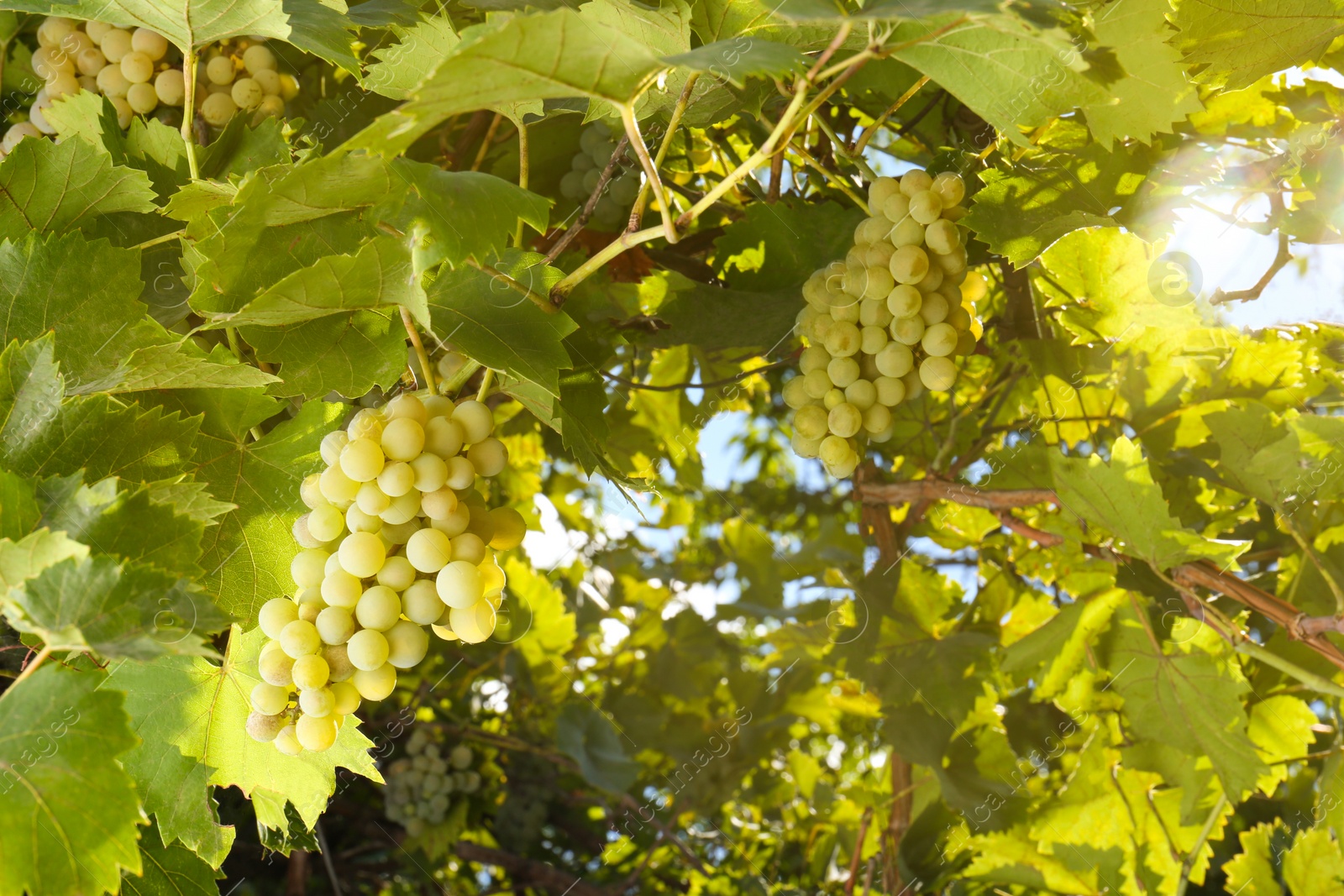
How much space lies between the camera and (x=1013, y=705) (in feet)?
4.58

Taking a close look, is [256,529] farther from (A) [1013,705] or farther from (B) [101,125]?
(A) [1013,705]

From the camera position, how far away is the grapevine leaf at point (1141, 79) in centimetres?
57

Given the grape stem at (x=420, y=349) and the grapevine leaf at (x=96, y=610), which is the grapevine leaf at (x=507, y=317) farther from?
the grapevine leaf at (x=96, y=610)

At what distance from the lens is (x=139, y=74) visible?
77 centimetres

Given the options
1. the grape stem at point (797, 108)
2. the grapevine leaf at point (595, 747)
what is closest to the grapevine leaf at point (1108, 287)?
the grape stem at point (797, 108)

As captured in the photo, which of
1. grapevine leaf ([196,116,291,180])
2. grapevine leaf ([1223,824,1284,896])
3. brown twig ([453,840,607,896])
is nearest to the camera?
grapevine leaf ([196,116,291,180])

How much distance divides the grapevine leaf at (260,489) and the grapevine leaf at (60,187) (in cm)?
20

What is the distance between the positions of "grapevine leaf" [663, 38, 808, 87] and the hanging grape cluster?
1.74ft

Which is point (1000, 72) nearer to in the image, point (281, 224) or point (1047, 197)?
point (1047, 197)

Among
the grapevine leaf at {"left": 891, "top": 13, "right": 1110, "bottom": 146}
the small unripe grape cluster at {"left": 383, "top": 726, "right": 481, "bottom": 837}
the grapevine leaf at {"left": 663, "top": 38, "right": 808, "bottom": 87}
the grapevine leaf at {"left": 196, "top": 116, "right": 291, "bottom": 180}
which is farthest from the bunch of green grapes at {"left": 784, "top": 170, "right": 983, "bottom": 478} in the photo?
the small unripe grape cluster at {"left": 383, "top": 726, "right": 481, "bottom": 837}

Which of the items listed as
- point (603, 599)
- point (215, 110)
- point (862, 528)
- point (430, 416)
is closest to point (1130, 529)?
point (862, 528)

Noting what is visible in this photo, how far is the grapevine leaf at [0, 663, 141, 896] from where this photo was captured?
1.40 ft

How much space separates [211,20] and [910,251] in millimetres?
527

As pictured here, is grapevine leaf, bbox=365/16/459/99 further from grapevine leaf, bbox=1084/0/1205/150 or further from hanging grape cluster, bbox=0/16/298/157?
grapevine leaf, bbox=1084/0/1205/150
